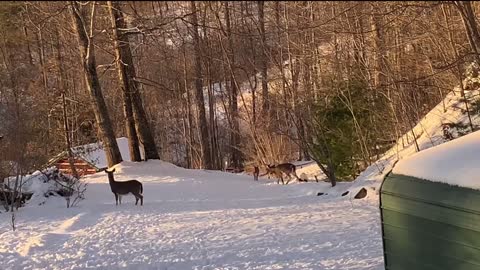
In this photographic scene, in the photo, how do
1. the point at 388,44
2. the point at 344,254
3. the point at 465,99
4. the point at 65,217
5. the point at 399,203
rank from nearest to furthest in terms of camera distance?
1. the point at 399,203
2. the point at 344,254
3. the point at 65,217
4. the point at 465,99
5. the point at 388,44

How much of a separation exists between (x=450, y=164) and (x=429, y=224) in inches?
18.0

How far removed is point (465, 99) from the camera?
13648mm

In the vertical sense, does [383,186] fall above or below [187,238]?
above

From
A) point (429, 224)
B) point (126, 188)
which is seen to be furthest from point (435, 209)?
point (126, 188)

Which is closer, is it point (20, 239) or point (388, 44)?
point (20, 239)

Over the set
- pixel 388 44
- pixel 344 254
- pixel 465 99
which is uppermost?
pixel 388 44

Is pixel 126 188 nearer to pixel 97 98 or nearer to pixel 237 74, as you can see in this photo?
pixel 97 98

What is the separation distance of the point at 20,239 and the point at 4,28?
2107 centimetres

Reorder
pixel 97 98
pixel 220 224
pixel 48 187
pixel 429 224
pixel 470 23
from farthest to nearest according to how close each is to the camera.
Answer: pixel 97 98
pixel 48 187
pixel 220 224
pixel 470 23
pixel 429 224

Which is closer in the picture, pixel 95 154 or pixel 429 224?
pixel 429 224

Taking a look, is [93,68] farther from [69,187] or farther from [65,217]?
[65,217]

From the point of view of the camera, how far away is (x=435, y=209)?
4.32 meters

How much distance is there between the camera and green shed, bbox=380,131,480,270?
13.2ft

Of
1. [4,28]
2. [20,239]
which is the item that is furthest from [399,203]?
[4,28]
